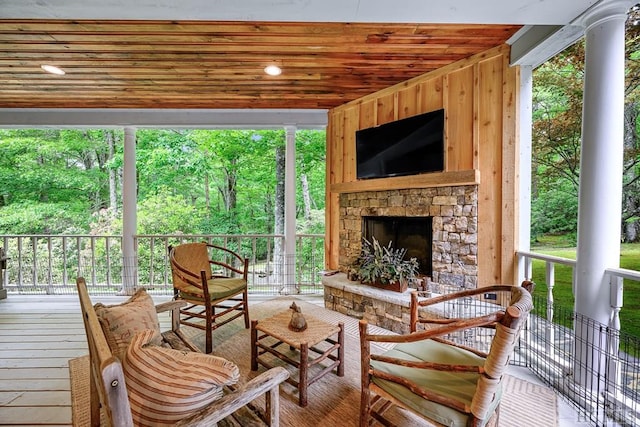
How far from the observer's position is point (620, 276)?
167cm

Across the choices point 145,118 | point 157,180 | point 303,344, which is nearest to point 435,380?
point 303,344

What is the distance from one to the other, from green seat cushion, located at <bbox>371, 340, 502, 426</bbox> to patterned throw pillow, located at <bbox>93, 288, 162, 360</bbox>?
3.95 ft

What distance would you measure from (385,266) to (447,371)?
1.82m

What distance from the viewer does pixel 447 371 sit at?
1158mm

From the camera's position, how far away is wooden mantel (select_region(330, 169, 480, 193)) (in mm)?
2666

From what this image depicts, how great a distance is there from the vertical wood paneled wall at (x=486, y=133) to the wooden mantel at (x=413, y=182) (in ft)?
0.45

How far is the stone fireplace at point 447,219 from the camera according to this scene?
2.72 m

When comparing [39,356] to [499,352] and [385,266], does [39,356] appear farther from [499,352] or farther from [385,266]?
[499,352]

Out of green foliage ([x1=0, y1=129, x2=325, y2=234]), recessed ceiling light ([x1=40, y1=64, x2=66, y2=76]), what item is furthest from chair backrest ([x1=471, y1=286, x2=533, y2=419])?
green foliage ([x1=0, y1=129, x2=325, y2=234])

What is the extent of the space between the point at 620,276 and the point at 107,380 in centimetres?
257

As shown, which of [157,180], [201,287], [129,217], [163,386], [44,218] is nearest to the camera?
[163,386]

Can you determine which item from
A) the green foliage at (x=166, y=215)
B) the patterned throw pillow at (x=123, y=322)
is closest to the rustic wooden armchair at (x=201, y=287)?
the patterned throw pillow at (x=123, y=322)

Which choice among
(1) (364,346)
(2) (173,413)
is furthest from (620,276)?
(2) (173,413)

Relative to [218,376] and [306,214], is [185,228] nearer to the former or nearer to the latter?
[306,214]
